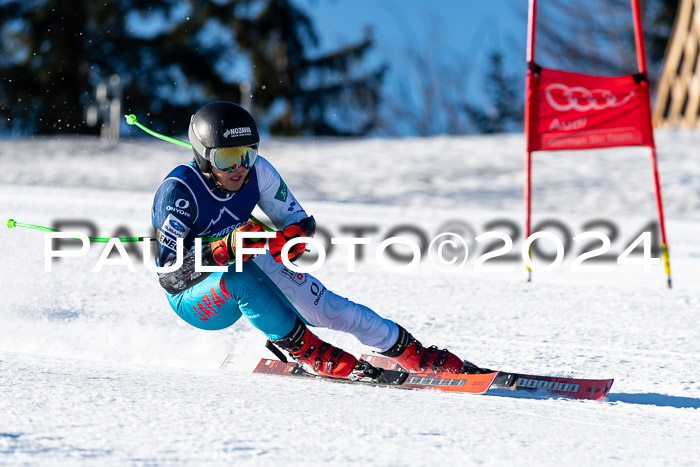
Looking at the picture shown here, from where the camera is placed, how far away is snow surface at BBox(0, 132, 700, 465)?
93.2 inches

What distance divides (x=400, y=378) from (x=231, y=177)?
1059 mm

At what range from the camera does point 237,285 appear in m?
3.32

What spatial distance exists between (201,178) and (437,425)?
1.42 meters

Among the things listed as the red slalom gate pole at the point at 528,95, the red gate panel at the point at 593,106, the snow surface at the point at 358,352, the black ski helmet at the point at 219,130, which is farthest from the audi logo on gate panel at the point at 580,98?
the black ski helmet at the point at 219,130

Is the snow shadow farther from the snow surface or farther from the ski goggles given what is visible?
the ski goggles

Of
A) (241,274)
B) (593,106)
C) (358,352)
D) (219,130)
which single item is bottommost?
(358,352)

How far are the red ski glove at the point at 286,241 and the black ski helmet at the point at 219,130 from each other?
38cm

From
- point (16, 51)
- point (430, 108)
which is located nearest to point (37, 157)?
point (16, 51)

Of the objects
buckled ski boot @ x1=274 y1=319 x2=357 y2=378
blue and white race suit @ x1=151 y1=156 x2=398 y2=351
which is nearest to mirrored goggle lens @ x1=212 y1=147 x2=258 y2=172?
blue and white race suit @ x1=151 y1=156 x2=398 y2=351

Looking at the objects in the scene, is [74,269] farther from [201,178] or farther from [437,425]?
[437,425]

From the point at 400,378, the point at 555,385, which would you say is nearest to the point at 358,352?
the point at 400,378

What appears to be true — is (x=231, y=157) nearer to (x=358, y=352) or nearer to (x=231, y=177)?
(x=231, y=177)

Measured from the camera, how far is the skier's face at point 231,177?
339 centimetres

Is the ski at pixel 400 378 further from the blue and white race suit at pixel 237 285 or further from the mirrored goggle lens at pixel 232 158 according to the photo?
the mirrored goggle lens at pixel 232 158
